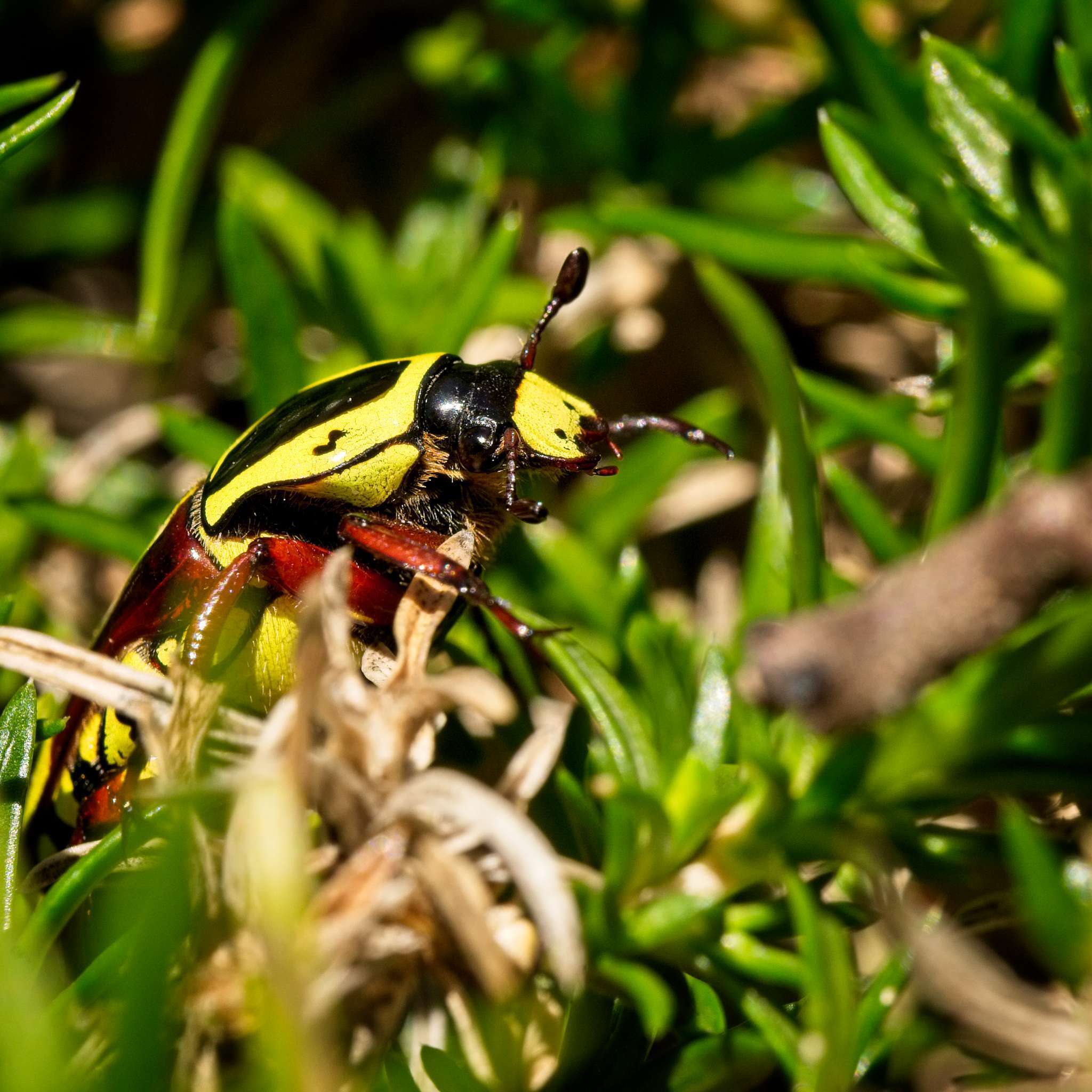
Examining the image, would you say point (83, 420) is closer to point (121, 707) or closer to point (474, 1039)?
point (121, 707)

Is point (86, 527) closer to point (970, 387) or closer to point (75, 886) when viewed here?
point (75, 886)

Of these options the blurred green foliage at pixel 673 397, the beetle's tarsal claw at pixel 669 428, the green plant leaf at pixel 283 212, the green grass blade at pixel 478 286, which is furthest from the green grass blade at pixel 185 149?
the beetle's tarsal claw at pixel 669 428

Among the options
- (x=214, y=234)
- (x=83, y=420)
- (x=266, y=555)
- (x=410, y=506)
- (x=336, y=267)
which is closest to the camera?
(x=266, y=555)

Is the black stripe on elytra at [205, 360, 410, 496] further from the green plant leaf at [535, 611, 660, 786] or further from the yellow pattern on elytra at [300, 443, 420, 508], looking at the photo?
the green plant leaf at [535, 611, 660, 786]

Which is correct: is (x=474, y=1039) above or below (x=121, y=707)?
below

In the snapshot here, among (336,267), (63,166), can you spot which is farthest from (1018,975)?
(63,166)

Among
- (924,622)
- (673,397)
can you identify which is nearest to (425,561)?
(924,622)

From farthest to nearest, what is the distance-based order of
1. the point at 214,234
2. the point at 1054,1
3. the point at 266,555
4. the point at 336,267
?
1. the point at 214,234
2. the point at 336,267
3. the point at 266,555
4. the point at 1054,1
